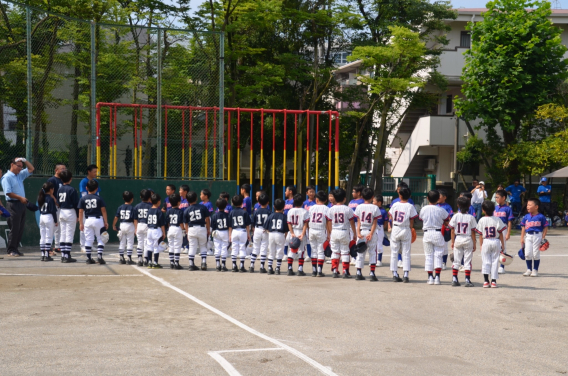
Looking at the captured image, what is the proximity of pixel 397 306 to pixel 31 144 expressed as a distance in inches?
439

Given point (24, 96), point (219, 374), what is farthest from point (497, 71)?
point (219, 374)

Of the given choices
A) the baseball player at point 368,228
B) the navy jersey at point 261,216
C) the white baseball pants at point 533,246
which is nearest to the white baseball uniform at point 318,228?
the baseball player at point 368,228

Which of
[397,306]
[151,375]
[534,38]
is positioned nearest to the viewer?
[151,375]

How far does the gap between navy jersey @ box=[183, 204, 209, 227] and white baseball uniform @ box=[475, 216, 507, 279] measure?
5399mm

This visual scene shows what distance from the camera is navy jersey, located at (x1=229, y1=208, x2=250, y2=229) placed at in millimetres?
12695

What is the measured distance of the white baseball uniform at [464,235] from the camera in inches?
439

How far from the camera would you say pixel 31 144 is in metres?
16.1

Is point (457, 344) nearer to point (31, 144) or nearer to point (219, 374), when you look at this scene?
point (219, 374)

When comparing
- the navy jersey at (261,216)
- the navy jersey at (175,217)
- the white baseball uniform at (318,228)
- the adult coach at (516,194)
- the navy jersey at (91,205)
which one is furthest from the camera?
the adult coach at (516,194)

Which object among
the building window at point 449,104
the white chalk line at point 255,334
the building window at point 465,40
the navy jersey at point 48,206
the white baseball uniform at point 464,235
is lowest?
the white chalk line at point 255,334

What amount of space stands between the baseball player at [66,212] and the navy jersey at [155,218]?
1712 millimetres

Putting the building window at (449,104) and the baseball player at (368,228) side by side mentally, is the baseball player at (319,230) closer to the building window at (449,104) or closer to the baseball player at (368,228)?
the baseball player at (368,228)

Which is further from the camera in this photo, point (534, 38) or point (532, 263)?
point (534, 38)

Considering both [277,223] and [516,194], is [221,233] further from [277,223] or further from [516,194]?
[516,194]
